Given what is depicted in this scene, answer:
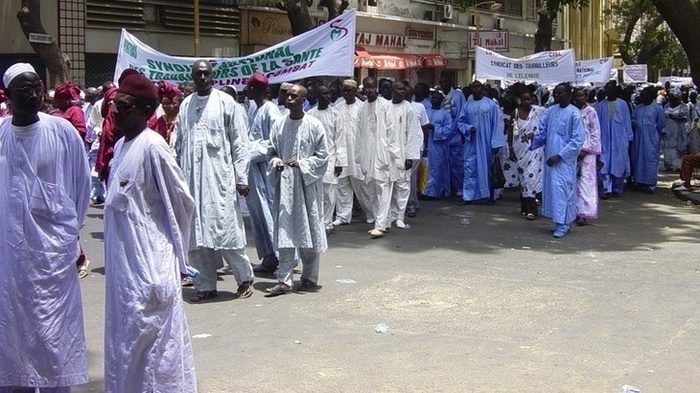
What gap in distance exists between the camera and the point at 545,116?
463 inches

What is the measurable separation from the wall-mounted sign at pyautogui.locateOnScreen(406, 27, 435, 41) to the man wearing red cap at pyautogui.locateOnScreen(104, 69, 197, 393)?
28420mm

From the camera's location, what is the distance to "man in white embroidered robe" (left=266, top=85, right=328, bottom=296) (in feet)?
27.3

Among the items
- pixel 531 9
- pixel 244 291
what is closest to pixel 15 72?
pixel 244 291

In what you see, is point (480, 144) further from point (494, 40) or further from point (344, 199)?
point (494, 40)

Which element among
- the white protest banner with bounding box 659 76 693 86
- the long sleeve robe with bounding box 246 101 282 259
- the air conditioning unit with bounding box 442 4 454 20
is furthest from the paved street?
the white protest banner with bounding box 659 76 693 86

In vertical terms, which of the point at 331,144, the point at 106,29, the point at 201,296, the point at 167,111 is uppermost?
the point at 106,29

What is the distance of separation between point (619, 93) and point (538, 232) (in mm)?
5651

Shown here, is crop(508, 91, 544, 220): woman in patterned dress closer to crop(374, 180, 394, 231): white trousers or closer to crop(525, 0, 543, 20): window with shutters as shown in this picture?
crop(374, 180, 394, 231): white trousers

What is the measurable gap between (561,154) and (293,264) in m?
4.30

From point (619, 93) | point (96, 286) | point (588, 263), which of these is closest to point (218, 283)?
point (96, 286)

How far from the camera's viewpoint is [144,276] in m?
Answer: 4.46

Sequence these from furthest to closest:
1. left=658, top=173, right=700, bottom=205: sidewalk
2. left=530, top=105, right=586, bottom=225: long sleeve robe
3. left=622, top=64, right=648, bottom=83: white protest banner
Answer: left=622, top=64, right=648, bottom=83: white protest banner → left=658, top=173, right=700, bottom=205: sidewalk → left=530, top=105, right=586, bottom=225: long sleeve robe

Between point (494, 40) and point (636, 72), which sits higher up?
point (494, 40)

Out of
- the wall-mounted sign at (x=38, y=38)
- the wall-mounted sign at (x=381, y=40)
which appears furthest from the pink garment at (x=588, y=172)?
the wall-mounted sign at (x=381, y=40)
